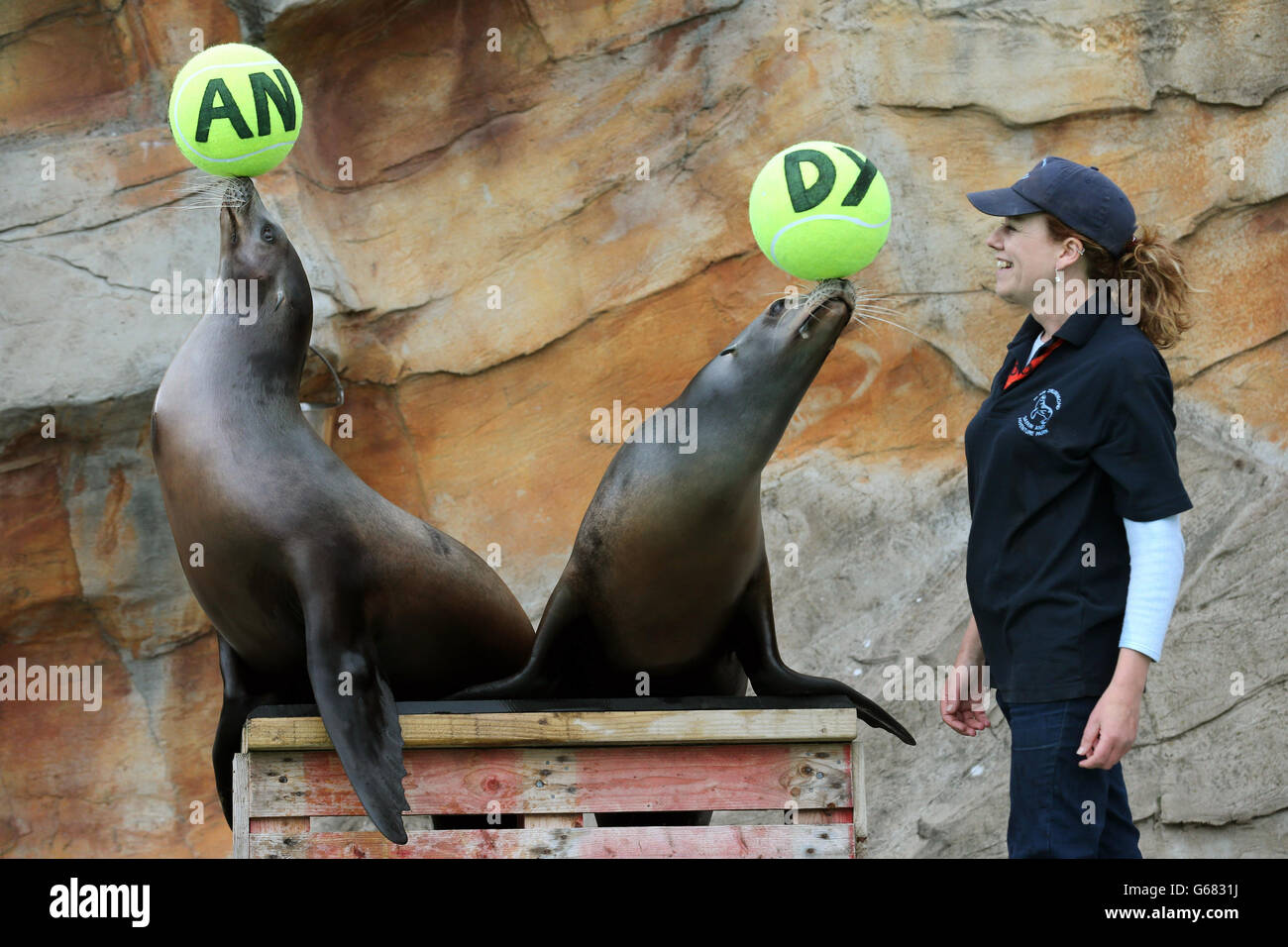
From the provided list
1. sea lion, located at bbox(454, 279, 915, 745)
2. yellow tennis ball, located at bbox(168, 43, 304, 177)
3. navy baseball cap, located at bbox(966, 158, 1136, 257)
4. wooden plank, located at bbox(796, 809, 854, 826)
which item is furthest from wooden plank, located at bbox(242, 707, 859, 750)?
yellow tennis ball, located at bbox(168, 43, 304, 177)

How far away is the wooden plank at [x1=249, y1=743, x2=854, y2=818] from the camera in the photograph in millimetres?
3123

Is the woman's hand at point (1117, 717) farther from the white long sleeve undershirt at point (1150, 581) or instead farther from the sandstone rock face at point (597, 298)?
the sandstone rock face at point (597, 298)

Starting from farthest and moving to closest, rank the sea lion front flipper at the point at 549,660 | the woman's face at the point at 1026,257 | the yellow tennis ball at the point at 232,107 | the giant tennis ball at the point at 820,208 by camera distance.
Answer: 1. the sea lion front flipper at the point at 549,660
2. the yellow tennis ball at the point at 232,107
3. the giant tennis ball at the point at 820,208
4. the woman's face at the point at 1026,257

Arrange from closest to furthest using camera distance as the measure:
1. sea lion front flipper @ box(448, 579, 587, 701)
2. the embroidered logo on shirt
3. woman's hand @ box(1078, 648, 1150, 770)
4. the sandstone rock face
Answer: woman's hand @ box(1078, 648, 1150, 770), the embroidered logo on shirt, sea lion front flipper @ box(448, 579, 587, 701), the sandstone rock face

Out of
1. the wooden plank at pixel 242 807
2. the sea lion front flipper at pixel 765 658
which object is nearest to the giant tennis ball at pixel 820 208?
the sea lion front flipper at pixel 765 658

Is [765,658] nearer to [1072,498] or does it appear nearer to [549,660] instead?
[549,660]

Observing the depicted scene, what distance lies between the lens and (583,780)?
123 inches

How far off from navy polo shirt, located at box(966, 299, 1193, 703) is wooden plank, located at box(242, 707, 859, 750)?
50cm

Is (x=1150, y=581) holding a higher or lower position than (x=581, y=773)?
higher

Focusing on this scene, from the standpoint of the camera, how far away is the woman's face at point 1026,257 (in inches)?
109

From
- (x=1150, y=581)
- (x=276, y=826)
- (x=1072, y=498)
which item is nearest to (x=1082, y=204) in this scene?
(x=1072, y=498)

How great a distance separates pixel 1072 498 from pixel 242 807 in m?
1.77

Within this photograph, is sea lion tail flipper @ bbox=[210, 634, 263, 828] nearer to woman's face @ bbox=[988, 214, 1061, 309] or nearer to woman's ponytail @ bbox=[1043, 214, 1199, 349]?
woman's face @ bbox=[988, 214, 1061, 309]

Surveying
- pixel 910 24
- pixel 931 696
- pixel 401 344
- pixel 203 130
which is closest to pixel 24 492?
pixel 401 344
